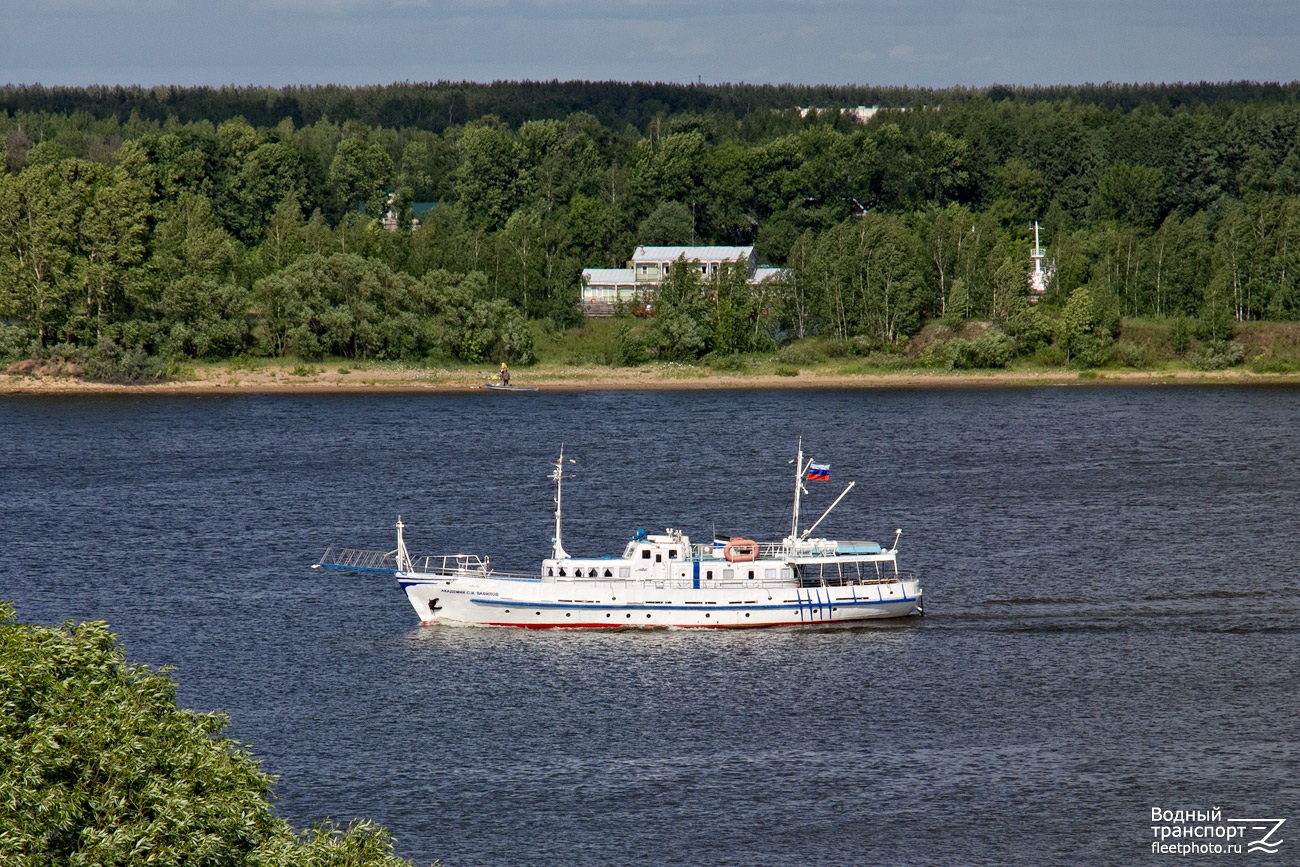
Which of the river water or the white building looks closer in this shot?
the river water

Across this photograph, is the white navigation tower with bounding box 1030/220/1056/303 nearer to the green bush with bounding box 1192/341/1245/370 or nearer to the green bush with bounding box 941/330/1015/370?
the green bush with bounding box 941/330/1015/370

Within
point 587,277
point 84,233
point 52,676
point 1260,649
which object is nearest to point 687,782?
point 52,676

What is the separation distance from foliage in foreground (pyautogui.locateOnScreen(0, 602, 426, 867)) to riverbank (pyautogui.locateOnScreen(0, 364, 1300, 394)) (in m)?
123

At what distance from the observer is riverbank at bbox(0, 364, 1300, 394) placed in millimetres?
156875

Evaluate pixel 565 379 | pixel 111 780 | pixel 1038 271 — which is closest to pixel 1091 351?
pixel 1038 271

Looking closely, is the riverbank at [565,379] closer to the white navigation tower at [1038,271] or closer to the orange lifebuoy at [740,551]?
the white navigation tower at [1038,271]

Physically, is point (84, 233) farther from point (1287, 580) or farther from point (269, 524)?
point (1287, 580)

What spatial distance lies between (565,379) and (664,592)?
93678 millimetres

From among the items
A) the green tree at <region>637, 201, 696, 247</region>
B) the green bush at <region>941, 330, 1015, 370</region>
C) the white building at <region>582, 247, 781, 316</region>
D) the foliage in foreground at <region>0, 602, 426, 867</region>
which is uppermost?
the green tree at <region>637, 201, 696, 247</region>

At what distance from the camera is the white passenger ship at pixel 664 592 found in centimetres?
6881

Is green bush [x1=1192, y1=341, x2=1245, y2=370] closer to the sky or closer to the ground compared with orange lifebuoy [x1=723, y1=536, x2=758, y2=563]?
closer to the sky

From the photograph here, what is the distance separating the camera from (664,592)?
6881 centimetres

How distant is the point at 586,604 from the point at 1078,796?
83.0ft

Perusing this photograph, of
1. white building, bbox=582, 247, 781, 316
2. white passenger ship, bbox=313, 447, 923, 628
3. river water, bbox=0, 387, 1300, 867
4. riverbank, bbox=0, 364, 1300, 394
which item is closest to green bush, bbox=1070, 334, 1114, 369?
riverbank, bbox=0, 364, 1300, 394
